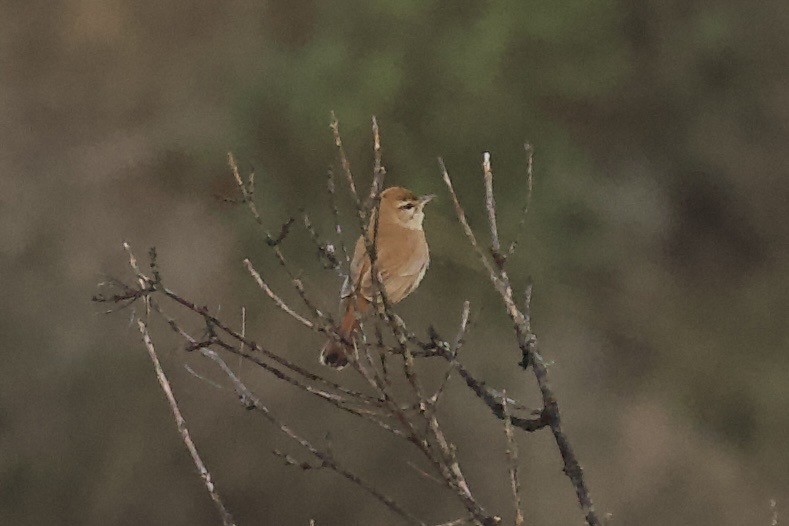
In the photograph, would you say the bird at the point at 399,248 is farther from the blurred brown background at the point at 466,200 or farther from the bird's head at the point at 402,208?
the blurred brown background at the point at 466,200

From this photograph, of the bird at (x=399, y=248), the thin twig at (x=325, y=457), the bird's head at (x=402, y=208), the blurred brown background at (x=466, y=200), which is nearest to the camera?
the thin twig at (x=325, y=457)

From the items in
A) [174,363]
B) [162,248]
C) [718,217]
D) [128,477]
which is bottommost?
[128,477]

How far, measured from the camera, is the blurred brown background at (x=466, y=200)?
835cm

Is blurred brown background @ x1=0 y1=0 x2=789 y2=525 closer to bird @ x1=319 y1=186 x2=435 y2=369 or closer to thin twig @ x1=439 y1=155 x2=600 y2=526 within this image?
bird @ x1=319 y1=186 x2=435 y2=369

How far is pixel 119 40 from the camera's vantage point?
9539 millimetres

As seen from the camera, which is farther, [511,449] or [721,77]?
[721,77]

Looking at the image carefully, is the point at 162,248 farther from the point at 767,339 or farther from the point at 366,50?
the point at 767,339

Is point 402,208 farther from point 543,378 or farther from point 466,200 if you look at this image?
point 466,200

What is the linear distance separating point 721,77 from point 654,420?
2.55m

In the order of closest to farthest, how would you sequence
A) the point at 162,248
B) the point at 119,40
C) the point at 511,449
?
the point at 511,449 < the point at 162,248 < the point at 119,40

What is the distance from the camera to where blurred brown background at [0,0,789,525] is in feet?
27.4

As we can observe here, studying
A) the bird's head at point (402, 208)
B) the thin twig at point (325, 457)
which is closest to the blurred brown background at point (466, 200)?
the bird's head at point (402, 208)

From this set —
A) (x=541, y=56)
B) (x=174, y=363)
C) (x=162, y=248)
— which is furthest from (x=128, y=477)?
(x=541, y=56)

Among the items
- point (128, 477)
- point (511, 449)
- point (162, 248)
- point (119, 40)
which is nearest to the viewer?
point (511, 449)
